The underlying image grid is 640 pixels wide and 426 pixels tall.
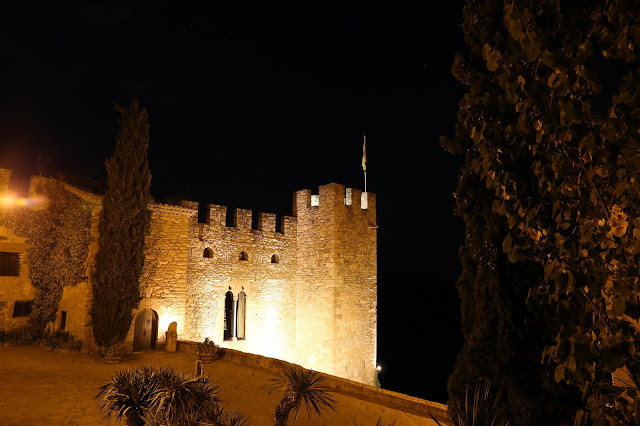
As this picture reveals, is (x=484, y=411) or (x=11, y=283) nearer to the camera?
(x=484, y=411)

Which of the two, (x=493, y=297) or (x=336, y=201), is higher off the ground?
(x=336, y=201)

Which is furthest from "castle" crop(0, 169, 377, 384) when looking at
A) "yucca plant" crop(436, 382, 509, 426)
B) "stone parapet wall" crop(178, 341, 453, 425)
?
"yucca plant" crop(436, 382, 509, 426)

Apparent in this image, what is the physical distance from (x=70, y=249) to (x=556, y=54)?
15.1 metres

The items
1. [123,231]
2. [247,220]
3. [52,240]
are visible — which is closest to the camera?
[123,231]

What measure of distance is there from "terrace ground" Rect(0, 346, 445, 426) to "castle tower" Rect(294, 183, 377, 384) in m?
5.36

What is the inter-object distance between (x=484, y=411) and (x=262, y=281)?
13.0 m

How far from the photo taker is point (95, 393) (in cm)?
853

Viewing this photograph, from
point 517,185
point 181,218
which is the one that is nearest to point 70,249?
point 181,218

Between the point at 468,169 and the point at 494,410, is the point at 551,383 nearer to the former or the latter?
the point at 494,410

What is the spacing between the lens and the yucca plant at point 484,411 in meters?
4.91

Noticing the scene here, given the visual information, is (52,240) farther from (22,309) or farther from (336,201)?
(336,201)

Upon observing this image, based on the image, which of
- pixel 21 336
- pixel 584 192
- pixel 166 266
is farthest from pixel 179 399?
pixel 21 336

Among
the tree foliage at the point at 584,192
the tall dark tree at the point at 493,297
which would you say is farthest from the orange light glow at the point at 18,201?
the tree foliage at the point at 584,192

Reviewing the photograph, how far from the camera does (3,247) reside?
1434 cm
